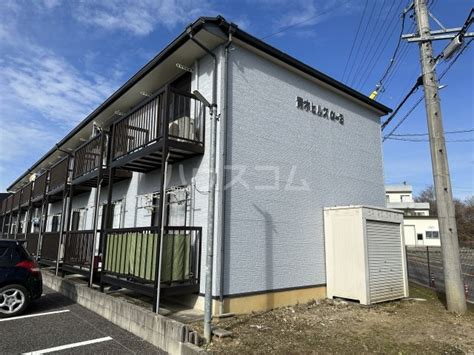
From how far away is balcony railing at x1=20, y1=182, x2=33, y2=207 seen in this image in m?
18.0

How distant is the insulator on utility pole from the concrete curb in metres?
8.83

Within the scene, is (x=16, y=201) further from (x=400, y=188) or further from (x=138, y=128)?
(x=400, y=188)

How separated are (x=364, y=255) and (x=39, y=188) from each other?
1530cm

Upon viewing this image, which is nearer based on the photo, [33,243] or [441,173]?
[441,173]

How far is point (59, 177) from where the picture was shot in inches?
533

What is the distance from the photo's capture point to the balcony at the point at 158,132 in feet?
23.3

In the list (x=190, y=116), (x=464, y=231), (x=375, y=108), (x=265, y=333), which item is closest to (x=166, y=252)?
(x=265, y=333)

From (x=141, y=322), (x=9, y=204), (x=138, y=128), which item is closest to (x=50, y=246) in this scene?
(x=138, y=128)

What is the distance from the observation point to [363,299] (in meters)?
7.86

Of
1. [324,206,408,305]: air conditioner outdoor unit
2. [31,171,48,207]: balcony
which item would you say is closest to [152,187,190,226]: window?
[324,206,408,305]: air conditioner outdoor unit

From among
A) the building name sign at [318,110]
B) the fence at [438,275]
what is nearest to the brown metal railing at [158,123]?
the building name sign at [318,110]

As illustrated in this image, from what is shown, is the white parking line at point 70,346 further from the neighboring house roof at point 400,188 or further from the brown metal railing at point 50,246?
the neighboring house roof at point 400,188

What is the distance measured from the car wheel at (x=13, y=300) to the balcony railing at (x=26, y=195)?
12402 millimetres

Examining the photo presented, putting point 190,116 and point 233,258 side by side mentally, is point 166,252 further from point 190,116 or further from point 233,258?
point 190,116
